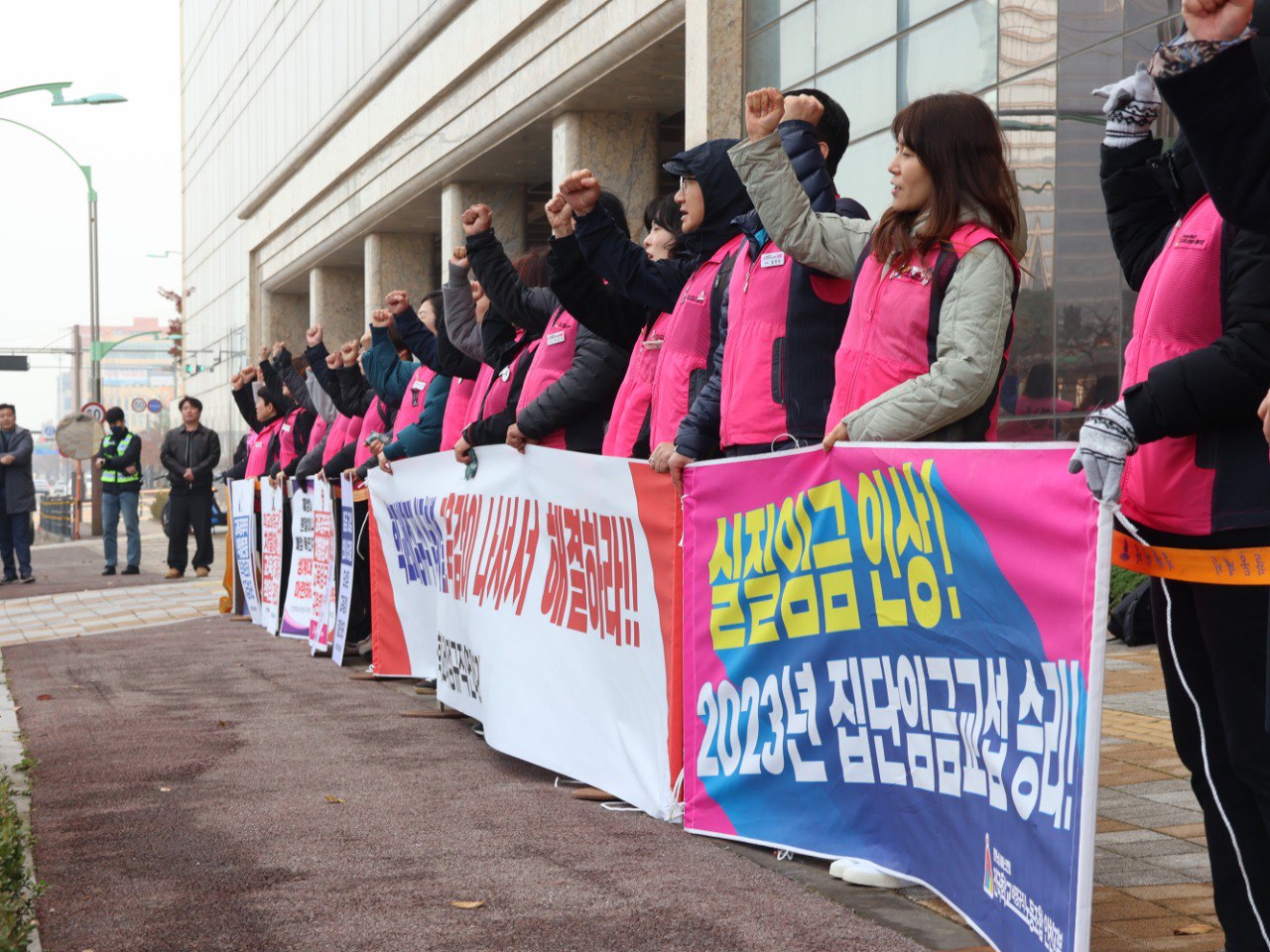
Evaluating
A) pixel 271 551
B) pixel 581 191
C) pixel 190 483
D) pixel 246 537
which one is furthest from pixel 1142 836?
pixel 190 483

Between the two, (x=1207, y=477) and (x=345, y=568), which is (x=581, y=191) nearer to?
(x=1207, y=477)

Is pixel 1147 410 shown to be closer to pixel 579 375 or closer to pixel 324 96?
pixel 579 375

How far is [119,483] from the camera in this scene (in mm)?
20172

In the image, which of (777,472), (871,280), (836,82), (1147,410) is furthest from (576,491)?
(836,82)

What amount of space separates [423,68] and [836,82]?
11592 millimetres

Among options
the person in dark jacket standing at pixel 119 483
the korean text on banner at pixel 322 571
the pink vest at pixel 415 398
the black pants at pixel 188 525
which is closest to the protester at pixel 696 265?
the pink vest at pixel 415 398

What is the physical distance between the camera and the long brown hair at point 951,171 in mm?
4227

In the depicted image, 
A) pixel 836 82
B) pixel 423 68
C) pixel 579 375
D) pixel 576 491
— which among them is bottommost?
pixel 576 491

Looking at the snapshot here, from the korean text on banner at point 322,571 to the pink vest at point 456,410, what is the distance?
2.11m

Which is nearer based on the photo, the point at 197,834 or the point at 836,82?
the point at 197,834

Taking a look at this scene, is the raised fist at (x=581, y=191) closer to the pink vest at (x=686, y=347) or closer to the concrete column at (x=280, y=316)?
the pink vest at (x=686, y=347)

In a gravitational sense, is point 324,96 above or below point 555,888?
above

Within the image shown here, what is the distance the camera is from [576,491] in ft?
18.7

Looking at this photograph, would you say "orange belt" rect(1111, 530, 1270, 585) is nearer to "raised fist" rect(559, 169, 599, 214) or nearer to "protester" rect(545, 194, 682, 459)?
"protester" rect(545, 194, 682, 459)
